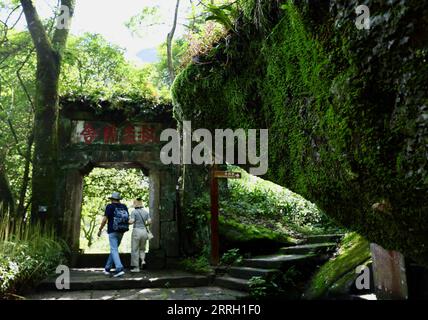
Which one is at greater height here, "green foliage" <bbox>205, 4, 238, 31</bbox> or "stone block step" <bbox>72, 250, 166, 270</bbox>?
"green foliage" <bbox>205, 4, 238, 31</bbox>

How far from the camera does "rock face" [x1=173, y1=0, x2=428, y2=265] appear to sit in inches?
57.1

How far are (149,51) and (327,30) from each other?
4518 inches

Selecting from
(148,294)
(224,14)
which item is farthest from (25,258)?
(224,14)

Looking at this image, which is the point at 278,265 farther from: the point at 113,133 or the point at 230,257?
the point at 113,133

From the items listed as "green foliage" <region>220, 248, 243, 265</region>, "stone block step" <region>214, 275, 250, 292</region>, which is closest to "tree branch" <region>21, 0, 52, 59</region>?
"green foliage" <region>220, 248, 243, 265</region>

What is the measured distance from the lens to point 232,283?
18.5 feet

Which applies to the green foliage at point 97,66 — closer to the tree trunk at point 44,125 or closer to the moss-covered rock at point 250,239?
the tree trunk at point 44,125

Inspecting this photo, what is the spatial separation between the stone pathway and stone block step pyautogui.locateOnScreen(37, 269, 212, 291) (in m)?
0.18

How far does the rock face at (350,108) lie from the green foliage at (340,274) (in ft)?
5.78

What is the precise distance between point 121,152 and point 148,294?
158 inches

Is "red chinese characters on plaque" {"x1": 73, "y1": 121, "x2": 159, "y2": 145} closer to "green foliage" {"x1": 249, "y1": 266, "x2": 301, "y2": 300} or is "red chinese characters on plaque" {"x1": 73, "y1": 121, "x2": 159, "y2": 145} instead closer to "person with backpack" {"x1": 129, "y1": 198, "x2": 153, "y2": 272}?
"person with backpack" {"x1": 129, "y1": 198, "x2": 153, "y2": 272}
